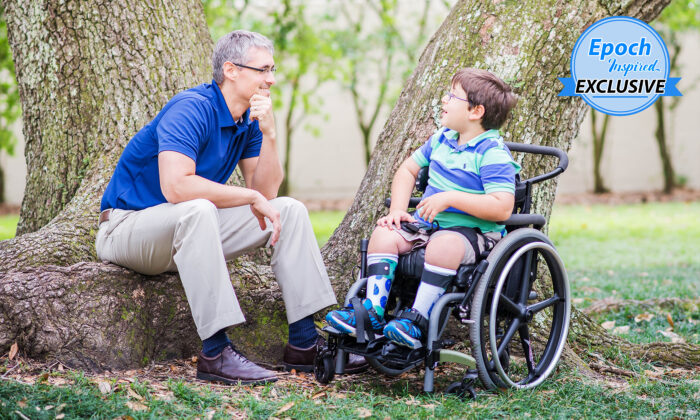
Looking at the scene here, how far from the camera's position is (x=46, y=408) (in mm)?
2502

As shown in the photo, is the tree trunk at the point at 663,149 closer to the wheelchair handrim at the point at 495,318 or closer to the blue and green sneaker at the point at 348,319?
the wheelchair handrim at the point at 495,318

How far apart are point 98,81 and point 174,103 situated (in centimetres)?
130

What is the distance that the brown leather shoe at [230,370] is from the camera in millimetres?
3010

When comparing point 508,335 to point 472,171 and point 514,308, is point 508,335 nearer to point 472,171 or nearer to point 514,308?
point 514,308

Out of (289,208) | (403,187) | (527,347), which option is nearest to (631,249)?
(527,347)

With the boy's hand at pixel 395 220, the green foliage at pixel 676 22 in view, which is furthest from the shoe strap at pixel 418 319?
the green foliage at pixel 676 22

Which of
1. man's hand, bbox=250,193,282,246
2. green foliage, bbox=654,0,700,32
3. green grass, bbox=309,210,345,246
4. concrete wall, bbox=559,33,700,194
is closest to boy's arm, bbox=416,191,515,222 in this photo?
man's hand, bbox=250,193,282,246

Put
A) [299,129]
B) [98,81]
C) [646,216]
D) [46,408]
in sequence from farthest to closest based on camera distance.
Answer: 1. [299,129]
2. [646,216]
3. [98,81]
4. [46,408]

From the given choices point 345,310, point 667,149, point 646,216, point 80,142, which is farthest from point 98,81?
point 667,149

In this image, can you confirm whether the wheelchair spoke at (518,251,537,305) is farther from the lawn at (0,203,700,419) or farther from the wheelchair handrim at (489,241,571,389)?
the lawn at (0,203,700,419)

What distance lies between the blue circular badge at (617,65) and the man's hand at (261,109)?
1488mm

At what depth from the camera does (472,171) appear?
2.96m

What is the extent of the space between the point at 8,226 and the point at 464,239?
32.5 ft

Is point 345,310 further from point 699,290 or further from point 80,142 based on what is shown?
point 699,290
